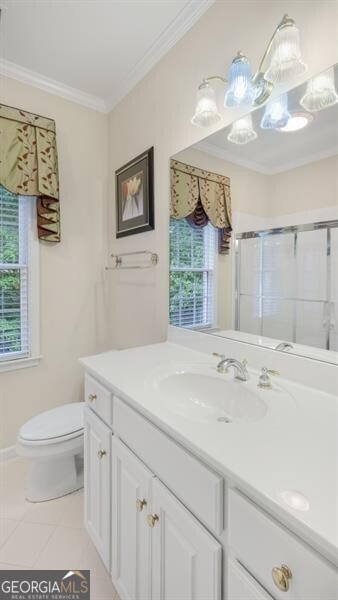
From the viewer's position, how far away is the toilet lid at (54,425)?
1.54m

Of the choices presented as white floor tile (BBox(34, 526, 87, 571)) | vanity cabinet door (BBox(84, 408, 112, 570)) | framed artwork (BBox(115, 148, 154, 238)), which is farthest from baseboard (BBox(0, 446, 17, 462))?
framed artwork (BBox(115, 148, 154, 238))

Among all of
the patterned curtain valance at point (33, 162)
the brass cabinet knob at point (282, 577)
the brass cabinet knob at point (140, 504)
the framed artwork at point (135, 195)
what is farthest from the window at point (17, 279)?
the brass cabinet knob at point (282, 577)

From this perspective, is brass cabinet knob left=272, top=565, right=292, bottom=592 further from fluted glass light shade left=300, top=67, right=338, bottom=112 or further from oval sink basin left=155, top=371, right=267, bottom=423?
fluted glass light shade left=300, top=67, right=338, bottom=112

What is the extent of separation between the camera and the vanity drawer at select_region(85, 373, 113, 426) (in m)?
1.10

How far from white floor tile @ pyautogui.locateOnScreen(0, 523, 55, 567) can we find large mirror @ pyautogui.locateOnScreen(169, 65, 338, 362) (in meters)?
1.24

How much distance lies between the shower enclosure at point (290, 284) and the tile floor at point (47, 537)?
1220 mm

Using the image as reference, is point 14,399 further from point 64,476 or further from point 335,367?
point 335,367

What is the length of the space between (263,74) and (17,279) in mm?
1802

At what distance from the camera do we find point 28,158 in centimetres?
187

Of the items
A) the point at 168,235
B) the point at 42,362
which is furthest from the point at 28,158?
the point at 42,362

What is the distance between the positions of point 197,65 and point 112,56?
66cm

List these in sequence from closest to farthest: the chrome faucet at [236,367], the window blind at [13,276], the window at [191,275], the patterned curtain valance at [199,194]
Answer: the chrome faucet at [236,367] → the patterned curtain valance at [199,194] → the window at [191,275] → the window blind at [13,276]

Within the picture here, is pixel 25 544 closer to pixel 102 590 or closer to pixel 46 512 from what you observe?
pixel 46 512

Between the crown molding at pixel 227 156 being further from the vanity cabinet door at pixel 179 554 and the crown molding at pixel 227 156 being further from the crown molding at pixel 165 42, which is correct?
the vanity cabinet door at pixel 179 554
